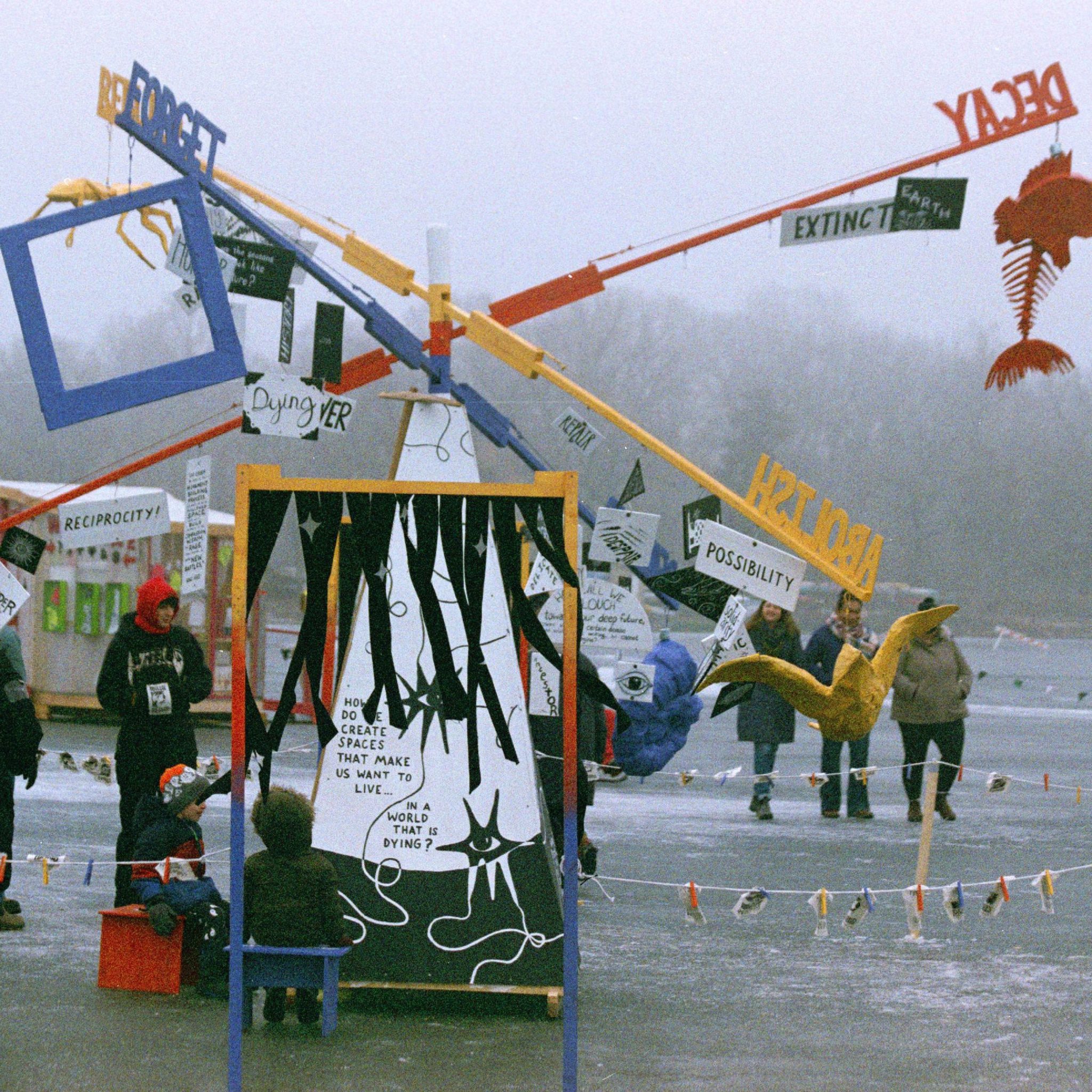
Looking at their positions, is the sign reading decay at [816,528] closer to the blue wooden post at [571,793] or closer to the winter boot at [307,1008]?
the blue wooden post at [571,793]

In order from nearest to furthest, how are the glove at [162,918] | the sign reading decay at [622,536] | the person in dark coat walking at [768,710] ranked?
the glove at [162,918] → the sign reading decay at [622,536] → the person in dark coat walking at [768,710]

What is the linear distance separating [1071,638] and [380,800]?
209 feet

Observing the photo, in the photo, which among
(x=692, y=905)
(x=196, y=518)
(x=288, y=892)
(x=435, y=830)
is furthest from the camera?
(x=196, y=518)

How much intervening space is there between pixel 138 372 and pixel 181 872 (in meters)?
2.56

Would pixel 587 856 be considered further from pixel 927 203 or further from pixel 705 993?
pixel 927 203

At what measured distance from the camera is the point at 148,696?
26.6ft

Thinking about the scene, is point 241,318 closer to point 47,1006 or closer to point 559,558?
point 47,1006

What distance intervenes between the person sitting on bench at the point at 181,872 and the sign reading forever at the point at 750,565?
229 cm

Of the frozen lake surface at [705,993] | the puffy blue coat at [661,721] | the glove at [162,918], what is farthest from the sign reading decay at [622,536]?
the puffy blue coat at [661,721]

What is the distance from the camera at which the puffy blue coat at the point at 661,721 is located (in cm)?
1470

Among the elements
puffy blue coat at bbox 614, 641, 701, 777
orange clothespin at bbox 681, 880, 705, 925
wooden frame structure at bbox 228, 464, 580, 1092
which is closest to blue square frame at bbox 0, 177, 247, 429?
wooden frame structure at bbox 228, 464, 580, 1092

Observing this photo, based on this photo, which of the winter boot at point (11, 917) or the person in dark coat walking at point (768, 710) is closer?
the winter boot at point (11, 917)

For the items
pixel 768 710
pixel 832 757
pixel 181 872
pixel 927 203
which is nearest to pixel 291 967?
pixel 181 872

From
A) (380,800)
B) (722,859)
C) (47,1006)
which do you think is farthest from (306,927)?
(722,859)
